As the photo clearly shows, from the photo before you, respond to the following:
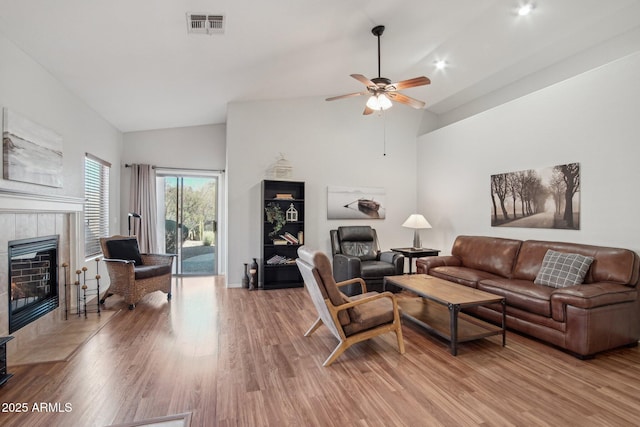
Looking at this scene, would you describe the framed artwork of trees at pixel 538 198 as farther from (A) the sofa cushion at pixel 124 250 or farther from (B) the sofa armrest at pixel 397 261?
(A) the sofa cushion at pixel 124 250

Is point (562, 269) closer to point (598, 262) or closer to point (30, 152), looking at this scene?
point (598, 262)

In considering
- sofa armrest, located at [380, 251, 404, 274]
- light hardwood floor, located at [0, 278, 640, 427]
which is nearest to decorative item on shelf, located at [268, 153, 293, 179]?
sofa armrest, located at [380, 251, 404, 274]

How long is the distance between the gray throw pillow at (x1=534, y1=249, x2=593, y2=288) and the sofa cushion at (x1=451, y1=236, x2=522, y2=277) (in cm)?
61

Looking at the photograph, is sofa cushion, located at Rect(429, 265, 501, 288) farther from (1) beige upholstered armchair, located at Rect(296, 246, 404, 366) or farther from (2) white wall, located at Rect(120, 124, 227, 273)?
(2) white wall, located at Rect(120, 124, 227, 273)

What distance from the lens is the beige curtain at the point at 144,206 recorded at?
5910 millimetres

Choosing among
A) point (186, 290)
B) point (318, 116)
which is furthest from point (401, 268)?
point (186, 290)

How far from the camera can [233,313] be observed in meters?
4.07

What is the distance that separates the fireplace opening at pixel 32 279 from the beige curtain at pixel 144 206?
7.43ft

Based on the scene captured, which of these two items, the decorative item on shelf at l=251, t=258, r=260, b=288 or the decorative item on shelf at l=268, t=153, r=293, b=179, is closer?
the decorative item on shelf at l=251, t=258, r=260, b=288

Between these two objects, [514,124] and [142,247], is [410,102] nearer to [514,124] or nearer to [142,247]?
[514,124]

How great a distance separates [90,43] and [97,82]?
994 mm

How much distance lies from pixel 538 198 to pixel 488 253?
0.99 m

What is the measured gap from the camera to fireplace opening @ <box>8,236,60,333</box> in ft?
9.62

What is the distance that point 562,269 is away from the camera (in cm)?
340
